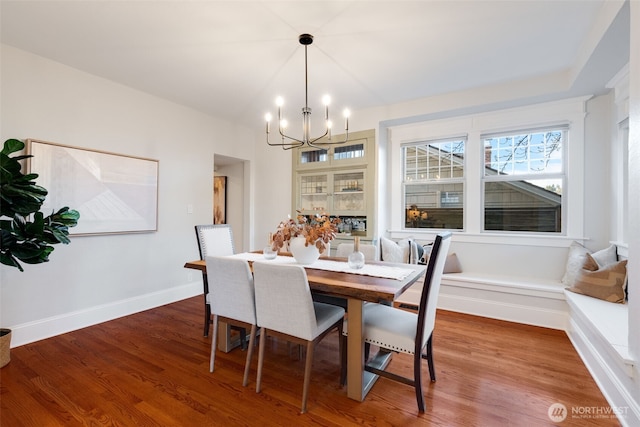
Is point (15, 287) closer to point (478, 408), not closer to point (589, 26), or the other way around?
point (478, 408)

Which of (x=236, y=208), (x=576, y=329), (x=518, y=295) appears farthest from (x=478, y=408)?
(x=236, y=208)

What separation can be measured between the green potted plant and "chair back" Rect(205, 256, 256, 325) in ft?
4.09

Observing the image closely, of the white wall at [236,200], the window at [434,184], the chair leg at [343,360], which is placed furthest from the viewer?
the white wall at [236,200]

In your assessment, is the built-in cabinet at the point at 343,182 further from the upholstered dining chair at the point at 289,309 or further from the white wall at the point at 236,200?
the upholstered dining chair at the point at 289,309

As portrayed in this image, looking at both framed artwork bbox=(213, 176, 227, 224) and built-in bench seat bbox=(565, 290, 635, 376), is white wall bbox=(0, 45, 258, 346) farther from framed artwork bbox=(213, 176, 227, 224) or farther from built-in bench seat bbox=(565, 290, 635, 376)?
built-in bench seat bbox=(565, 290, 635, 376)

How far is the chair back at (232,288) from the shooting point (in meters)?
1.92

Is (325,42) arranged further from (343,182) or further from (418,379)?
(418,379)

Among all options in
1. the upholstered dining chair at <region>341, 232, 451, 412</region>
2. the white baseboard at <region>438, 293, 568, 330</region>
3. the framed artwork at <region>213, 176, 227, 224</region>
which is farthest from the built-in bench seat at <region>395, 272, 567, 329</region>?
the framed artwork at <region>213, 176, 227, 224</region>

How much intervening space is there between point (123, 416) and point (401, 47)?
328cm

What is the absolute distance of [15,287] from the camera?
8.35 feet

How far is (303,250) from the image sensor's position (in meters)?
2.39

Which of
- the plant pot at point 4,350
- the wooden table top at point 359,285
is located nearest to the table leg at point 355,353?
the wooden table top at point 359,285

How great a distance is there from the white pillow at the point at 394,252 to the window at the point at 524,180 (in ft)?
3.55

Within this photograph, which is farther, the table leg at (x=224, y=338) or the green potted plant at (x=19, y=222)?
the table leg at (x=224, y=338)
